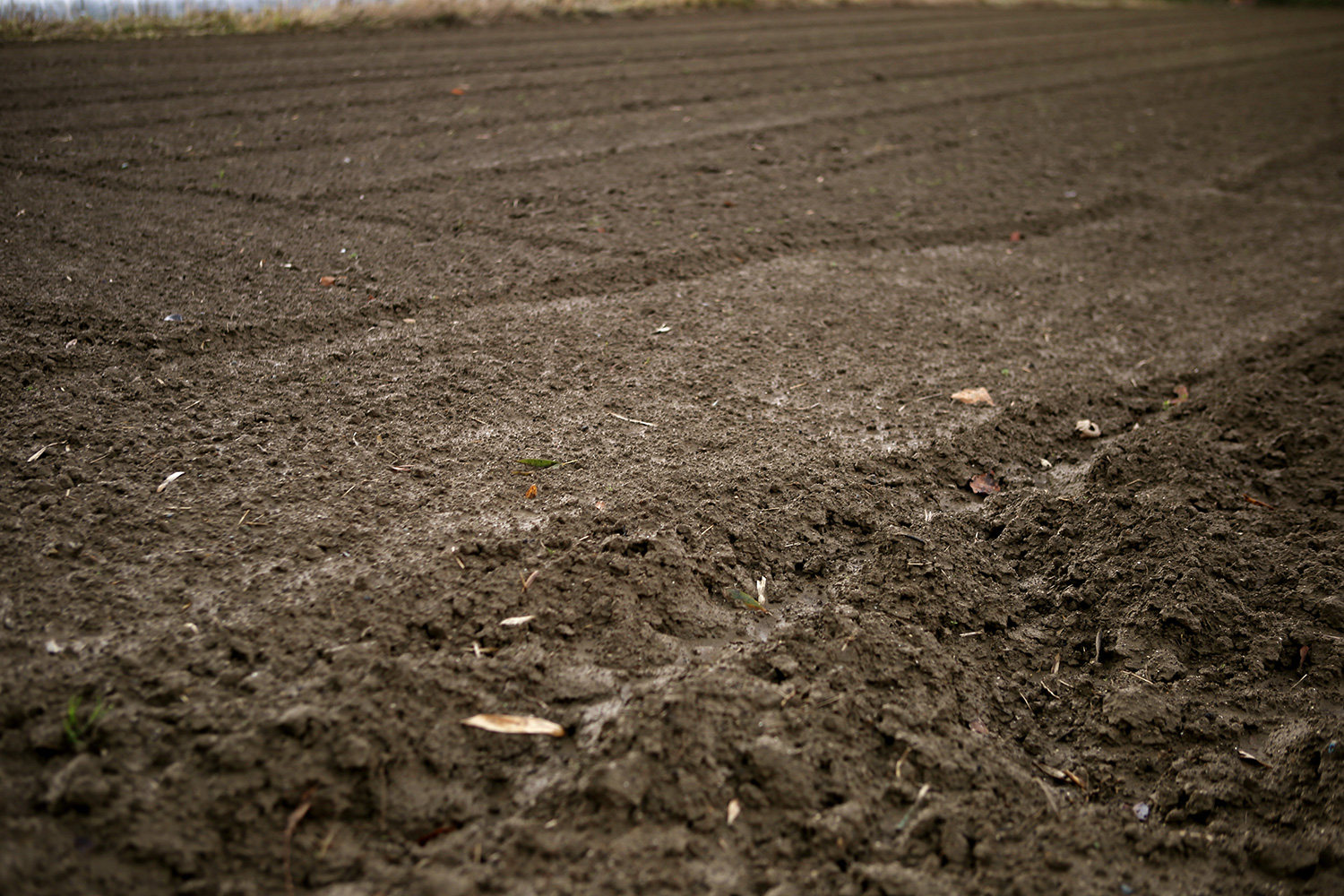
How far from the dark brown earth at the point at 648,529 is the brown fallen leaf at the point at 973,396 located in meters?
0.05

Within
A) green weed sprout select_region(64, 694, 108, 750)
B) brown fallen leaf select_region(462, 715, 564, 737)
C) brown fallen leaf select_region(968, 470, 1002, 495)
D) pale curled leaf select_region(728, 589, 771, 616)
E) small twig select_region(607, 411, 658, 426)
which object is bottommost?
brown fallen leaf select_region(462, 715, 564, 737)

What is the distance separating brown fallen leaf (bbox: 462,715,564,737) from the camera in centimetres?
187

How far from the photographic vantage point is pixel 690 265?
4.35 m

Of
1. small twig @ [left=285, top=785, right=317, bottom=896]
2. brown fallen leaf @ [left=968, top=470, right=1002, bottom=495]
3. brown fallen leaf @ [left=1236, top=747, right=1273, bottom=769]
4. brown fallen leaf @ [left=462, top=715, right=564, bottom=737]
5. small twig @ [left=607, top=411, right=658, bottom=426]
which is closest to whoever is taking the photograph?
small twig @ [left=285, top=785, right=317, bottom=896]

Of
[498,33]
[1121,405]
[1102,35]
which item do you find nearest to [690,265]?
[1121,405]

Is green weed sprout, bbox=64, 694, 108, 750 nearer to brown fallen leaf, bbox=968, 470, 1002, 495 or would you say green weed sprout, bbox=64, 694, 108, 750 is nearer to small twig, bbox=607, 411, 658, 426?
small twig, bbox=607, 411, 658, 426

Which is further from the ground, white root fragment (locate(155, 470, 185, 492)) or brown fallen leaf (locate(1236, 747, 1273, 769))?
white root fragment (locate(155, 470, 185, 492))

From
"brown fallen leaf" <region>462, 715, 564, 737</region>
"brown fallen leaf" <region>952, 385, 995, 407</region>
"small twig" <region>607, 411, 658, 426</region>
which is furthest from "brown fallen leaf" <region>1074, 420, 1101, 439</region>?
"brown fallen leaf" <region>462, 715, 564, 737</region>

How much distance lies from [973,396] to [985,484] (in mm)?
592

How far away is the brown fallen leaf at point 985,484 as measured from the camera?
114 inches

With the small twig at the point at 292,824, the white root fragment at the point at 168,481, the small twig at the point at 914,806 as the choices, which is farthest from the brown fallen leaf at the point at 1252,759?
the white root fragment at the point at 168,481

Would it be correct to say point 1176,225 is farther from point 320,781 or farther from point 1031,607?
point 320,781

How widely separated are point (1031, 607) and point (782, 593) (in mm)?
761

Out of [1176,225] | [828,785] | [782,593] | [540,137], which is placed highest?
[540,137]
